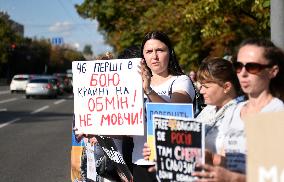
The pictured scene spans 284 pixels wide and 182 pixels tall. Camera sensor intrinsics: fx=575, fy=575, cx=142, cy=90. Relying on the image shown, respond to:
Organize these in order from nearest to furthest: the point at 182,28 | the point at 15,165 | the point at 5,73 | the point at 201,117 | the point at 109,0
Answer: the point at 201,117
the point at 15,165
the point at 182,28
the point at 109,0
the point at 5,73

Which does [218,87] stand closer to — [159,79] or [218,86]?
[218,86]

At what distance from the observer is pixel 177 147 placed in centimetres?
293

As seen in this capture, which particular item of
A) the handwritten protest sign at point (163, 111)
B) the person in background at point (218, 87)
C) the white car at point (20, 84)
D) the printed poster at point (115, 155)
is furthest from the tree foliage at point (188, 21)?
the white car at point (20, 84)

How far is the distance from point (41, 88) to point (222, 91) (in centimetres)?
3275

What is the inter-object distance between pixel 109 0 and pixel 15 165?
18.4 meters

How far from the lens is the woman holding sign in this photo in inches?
149

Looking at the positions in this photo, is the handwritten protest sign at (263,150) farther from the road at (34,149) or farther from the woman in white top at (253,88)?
the road at (34,149)

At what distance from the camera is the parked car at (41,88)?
35031 mm

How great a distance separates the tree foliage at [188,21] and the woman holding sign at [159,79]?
593 cm

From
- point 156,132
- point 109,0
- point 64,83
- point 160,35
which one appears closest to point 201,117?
point 156,132

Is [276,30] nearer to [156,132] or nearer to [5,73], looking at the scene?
[156,132]

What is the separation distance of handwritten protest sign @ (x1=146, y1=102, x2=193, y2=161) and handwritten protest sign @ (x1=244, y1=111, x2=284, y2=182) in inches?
37.8

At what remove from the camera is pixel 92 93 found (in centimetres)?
409

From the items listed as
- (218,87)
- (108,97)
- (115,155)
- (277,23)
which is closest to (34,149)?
(277,23)
